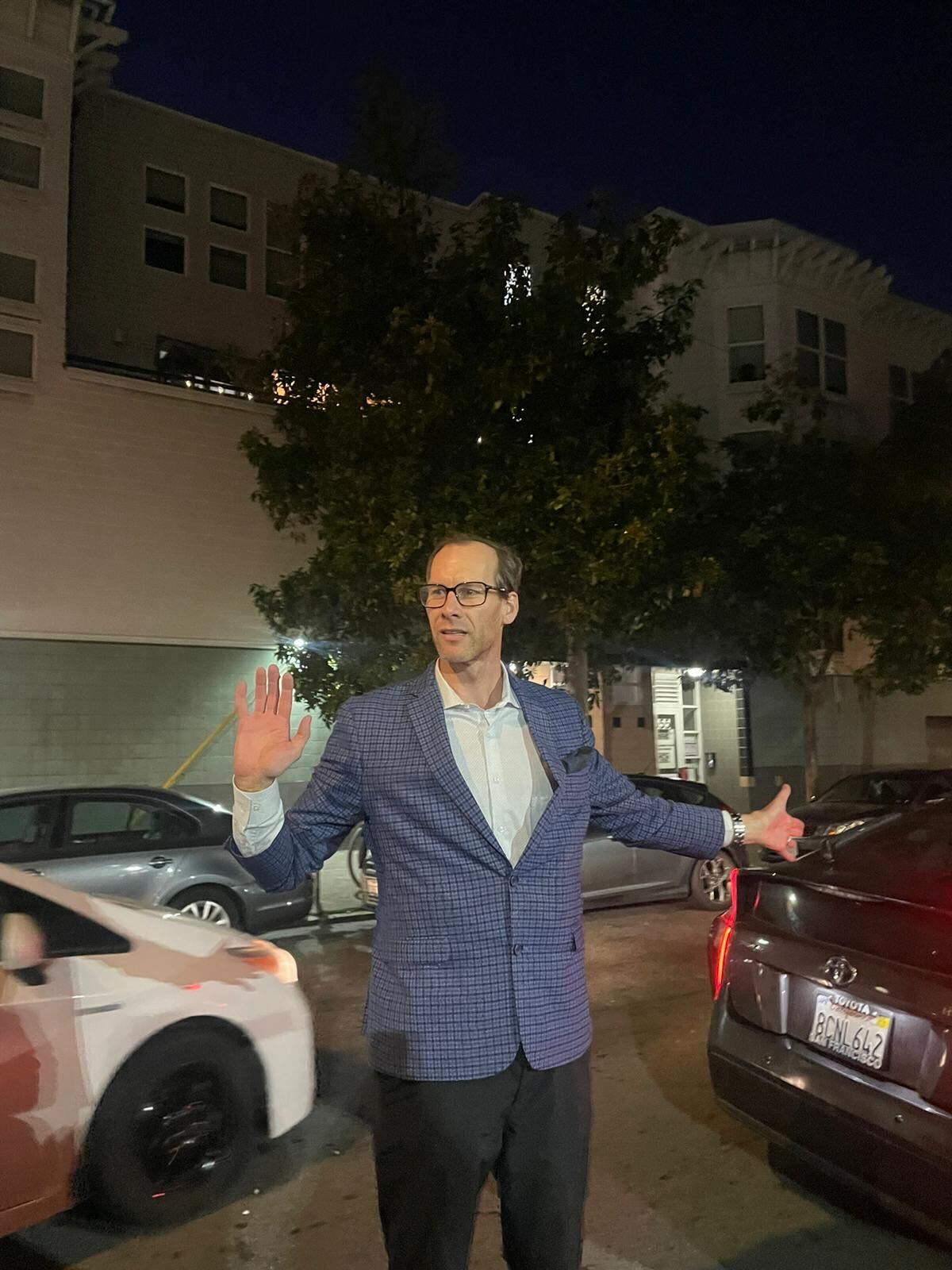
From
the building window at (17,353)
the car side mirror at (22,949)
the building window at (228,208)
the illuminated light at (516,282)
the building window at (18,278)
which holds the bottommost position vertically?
the car side mirror at (22,949)

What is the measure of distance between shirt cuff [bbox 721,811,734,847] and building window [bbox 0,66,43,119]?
14424mm

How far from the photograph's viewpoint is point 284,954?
424cm

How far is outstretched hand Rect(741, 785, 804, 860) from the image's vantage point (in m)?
2.53

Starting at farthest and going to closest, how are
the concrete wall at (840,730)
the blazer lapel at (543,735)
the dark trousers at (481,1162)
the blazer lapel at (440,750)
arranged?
the concrete wall at (840,730), the blazer lapel at (543,735), the blazer lapel at (440,750), the dark trousers at (481,1162)

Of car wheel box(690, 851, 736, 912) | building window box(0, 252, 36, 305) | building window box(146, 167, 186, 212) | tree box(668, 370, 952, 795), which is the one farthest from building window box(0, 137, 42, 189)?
car wheel box(690, 851, 736, 912)

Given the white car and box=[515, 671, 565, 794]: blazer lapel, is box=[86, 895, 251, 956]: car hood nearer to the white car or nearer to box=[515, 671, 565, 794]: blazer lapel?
the white car

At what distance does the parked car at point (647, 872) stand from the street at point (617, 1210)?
3.61 meters

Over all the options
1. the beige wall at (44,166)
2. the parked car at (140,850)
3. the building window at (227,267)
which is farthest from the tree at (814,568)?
the beige wall at (44,166)

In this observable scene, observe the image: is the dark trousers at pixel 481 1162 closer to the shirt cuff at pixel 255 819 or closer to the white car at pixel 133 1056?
the shirt cuff at pixel 255 819

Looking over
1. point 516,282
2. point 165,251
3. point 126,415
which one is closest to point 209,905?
point 516,282

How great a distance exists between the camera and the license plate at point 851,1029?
2996 millimetres

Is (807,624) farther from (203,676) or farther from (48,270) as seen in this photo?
(48,270)

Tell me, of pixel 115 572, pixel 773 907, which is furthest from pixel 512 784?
pixel 115 572

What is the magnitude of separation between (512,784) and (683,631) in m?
12.3
